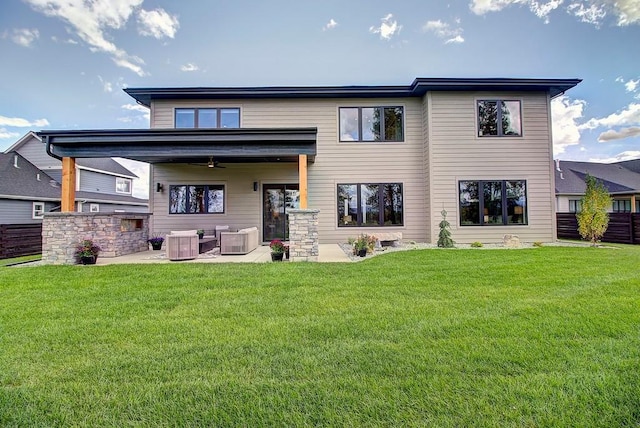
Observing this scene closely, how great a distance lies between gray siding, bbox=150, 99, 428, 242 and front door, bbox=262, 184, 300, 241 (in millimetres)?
329

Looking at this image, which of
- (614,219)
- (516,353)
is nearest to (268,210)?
(516,353)

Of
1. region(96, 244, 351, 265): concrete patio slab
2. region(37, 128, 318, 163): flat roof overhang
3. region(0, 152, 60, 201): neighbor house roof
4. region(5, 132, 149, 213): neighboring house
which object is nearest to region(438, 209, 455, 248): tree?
region(96, 244, 351, 265): concrete patio slab

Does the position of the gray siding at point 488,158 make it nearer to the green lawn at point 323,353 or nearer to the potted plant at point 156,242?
the green lawn at point 323,353

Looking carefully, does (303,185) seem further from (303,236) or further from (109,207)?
(109,207)

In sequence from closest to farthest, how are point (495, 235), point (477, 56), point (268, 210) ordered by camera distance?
point (495, 235), point (268, 210), point (477, 56)

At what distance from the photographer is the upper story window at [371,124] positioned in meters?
10.7

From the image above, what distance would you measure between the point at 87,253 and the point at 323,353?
23.8 ft

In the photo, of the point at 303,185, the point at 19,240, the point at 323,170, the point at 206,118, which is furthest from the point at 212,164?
the point at 19,240

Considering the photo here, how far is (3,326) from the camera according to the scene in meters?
3.20

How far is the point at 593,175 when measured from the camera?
21250 mm

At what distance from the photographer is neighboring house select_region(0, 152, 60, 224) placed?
566 inches

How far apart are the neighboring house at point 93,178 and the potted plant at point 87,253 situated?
13.7 meters

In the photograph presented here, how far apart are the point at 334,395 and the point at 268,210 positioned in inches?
368

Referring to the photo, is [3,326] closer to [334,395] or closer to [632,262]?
[334,395]
